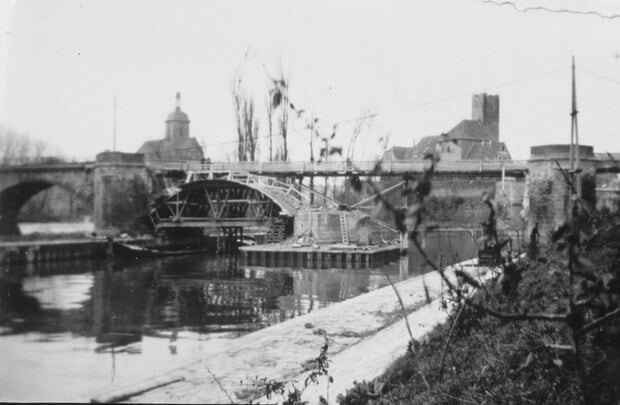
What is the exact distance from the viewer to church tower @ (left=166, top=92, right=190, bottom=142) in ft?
266

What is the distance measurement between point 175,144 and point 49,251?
4544cm

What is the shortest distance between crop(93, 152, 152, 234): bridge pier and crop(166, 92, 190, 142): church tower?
104 ft

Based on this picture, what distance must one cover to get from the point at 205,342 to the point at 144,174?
111ft

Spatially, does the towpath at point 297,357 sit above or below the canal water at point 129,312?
above

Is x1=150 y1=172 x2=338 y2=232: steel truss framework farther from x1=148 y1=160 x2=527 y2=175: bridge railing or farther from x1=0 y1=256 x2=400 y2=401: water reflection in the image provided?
x1=0 y1=256 x2=400 y2=401: water reflection

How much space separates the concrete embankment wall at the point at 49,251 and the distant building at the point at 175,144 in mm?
33671

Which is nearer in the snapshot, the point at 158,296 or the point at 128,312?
the point at 128,312

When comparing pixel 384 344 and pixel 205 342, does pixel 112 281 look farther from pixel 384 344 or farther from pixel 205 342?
pixel 384 344

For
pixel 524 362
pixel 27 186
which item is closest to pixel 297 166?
pixel 27 186

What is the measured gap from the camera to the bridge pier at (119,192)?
45.2 metres

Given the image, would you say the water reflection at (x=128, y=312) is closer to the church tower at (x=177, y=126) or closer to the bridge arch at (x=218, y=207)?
the bridge arch at (x=218, y=207)

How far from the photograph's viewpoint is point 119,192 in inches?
1801

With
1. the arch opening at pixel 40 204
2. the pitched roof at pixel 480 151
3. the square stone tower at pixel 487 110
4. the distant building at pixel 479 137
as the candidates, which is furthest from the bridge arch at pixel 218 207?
the square stone tower at pixel 487 110

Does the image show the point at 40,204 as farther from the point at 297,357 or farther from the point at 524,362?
the point at 524,362
